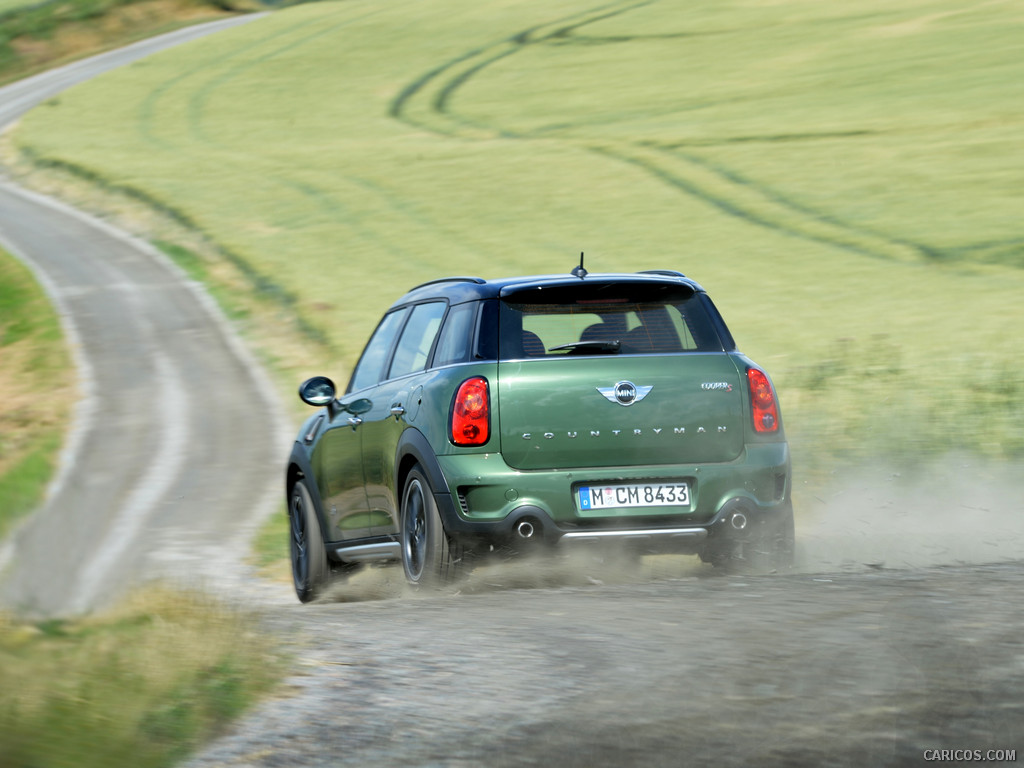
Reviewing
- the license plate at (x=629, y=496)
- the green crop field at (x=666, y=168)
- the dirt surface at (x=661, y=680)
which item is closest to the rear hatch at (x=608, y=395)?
the license plate at (x=629, y=496)

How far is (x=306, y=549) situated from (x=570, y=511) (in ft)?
9.29

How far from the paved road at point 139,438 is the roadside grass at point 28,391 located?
0.87 ft

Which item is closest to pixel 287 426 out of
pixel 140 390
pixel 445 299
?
pixel 140 390

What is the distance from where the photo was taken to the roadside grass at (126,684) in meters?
4.09

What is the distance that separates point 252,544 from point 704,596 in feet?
23.6

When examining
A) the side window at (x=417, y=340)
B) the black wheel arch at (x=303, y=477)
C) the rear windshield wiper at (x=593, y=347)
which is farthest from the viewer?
the black wheel arch at (x=303, y=477)

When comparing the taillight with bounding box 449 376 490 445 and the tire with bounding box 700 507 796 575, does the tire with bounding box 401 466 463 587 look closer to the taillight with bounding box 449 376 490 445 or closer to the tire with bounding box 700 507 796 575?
the taillight with bounding box 449 376 490 445

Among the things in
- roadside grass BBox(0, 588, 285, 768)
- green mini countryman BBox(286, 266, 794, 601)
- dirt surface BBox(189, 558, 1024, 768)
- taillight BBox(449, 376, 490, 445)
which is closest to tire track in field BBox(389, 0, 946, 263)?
green mini countryman BBox(286, 266, 794, 601)

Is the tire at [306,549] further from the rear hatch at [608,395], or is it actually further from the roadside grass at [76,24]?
the roadside grass at [76,24]

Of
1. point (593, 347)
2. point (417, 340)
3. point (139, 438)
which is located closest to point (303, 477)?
point (417, 340)

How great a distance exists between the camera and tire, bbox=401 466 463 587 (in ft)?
23.0

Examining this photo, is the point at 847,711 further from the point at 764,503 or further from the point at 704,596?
the point at 764,503

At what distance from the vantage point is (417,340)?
8.03 m

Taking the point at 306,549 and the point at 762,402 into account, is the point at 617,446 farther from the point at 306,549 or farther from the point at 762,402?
the point at 306,549
